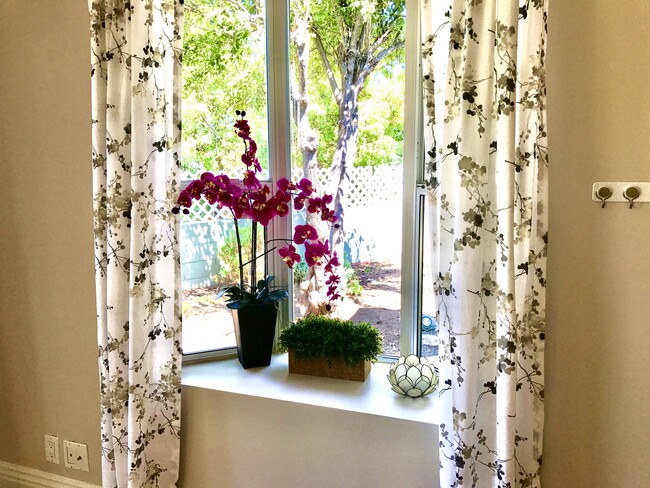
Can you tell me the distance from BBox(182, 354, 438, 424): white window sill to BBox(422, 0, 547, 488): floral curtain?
0.67 feet

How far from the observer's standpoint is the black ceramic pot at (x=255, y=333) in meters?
1.80

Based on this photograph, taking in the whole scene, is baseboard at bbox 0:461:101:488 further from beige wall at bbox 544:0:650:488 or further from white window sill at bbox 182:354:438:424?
beige wall at bbox 544:0:650:488

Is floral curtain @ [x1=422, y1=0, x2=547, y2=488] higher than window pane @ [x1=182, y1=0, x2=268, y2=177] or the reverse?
the reverse

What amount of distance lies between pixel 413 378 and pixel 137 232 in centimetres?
102

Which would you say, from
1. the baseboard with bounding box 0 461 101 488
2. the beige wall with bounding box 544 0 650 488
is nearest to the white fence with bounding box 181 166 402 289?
the beige wall with bounding box 544 0 650 488

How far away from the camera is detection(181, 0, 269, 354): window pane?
1879 millimetres

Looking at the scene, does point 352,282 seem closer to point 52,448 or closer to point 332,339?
point 332,339

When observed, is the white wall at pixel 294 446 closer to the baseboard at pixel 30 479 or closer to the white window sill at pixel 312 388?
the white window sill at pixel 312 388

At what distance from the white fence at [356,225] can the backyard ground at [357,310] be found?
0.15 feet

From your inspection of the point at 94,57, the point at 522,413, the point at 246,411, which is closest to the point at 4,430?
the point at 246,411

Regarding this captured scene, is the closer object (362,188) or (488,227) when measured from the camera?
(488,227)

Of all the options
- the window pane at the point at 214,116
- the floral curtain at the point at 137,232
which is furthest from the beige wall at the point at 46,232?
the window pane at the point at 214,116

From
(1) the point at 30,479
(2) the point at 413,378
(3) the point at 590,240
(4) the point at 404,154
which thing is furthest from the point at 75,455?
(3) the point at 590,240

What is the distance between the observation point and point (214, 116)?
1.90 metres
